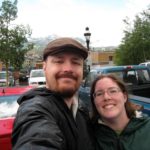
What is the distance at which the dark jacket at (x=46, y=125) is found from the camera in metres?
1.57

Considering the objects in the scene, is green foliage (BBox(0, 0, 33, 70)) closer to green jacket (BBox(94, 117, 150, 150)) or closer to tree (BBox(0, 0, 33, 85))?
tree (BBox(0, 0, 33, 85))

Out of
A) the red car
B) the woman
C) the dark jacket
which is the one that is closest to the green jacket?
the woman

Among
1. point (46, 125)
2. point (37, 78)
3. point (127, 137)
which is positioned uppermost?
point (46, 125)

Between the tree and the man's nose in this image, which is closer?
the man's nose

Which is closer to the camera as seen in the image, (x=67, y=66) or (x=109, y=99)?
(x=67, y=66)

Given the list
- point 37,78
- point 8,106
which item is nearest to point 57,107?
point 8,106

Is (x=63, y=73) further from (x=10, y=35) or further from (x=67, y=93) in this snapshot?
(x=10, y=35)

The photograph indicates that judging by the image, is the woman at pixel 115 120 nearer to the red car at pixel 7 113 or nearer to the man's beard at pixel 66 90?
the man's beard at pixel 66 90

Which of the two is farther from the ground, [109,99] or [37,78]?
[109,99]

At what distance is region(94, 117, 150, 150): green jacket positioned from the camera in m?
2.32

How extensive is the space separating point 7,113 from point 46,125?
2.93m

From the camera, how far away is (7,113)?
14.7 feet

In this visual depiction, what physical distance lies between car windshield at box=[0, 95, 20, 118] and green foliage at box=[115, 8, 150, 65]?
3388 centimetres

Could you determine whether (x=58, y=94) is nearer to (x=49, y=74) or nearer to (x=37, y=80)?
(x=49, y=74)
